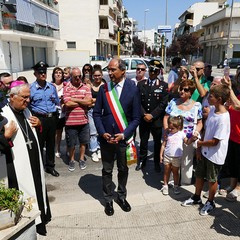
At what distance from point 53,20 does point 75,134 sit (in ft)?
129

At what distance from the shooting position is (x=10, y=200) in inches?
94.0

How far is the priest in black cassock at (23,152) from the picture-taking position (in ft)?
9.50

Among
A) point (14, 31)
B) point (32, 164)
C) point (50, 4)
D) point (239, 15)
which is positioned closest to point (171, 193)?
point (32, 164)

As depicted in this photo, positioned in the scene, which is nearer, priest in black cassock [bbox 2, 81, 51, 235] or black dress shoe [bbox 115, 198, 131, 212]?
priest in black cassock [bbox 2, 81, 51, 235]

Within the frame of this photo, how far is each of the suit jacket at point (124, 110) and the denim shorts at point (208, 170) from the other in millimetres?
998

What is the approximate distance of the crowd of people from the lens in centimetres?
299

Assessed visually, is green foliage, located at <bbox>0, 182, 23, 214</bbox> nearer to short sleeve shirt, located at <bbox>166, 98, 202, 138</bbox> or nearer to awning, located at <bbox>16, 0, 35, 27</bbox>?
short sleeve shirt, located at <bbox>166, 98, 202, 138</bbox>

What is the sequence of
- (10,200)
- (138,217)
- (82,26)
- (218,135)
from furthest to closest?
(82,26), (138,217), (218,135), (10,200)

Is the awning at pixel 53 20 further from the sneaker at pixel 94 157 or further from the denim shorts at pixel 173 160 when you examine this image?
the denim shorts at pixel 173 160

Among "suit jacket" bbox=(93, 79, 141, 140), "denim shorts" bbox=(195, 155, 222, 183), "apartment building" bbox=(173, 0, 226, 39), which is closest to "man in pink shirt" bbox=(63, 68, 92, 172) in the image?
"suit jacket" bbox=(93, 79, 141, 140)

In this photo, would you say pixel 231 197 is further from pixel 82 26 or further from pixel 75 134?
pixel 82 26

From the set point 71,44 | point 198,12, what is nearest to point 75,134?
point 71,44

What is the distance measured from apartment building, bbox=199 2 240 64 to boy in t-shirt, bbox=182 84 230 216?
4429 cm

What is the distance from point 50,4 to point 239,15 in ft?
103
